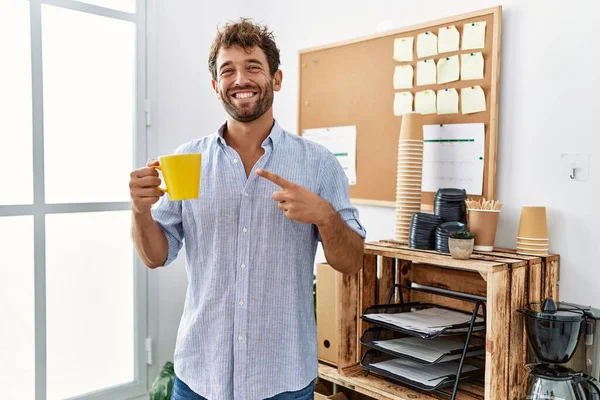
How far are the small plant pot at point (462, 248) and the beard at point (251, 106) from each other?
650mm

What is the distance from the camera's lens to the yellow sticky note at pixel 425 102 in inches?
73.6

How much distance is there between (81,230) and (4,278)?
0.35 metres

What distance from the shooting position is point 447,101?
1822 millimetres

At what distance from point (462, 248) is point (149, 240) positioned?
2.76 ft

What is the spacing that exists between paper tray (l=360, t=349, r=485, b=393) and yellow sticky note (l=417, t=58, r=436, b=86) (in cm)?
95

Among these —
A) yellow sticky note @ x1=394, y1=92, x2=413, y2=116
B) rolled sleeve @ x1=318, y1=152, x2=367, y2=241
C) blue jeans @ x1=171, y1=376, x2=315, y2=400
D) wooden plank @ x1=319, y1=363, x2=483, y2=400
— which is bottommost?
wooden plank @ x1=319, y1=363, x2=483, y2=400

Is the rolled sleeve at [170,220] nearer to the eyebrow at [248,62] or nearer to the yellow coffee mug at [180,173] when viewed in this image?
the yellow coffee mug at [180,173]

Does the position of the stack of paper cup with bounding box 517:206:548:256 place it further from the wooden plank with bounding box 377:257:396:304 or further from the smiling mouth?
the smiling mouth

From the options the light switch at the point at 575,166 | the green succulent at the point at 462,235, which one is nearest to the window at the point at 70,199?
the green succulent at the point at 462,235

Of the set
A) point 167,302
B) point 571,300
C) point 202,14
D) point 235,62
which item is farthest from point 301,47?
point 571,300

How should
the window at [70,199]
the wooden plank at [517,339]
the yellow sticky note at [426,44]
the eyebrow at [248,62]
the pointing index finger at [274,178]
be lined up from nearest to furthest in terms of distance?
1. the pointing index finger at [274,178]
2. the eyebrow at [248,62]
3. the wooden plank at [517,339]
4. the yellow sticky note at [426,44]
5. the window at [70,199]

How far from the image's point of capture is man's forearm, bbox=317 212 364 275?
3.97 ft

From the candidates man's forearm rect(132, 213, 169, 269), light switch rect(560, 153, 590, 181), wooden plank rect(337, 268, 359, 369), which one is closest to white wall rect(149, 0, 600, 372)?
light switch rect(560, 153, 590, 181)

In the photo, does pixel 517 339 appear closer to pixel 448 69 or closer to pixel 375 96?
pixel 448 69
